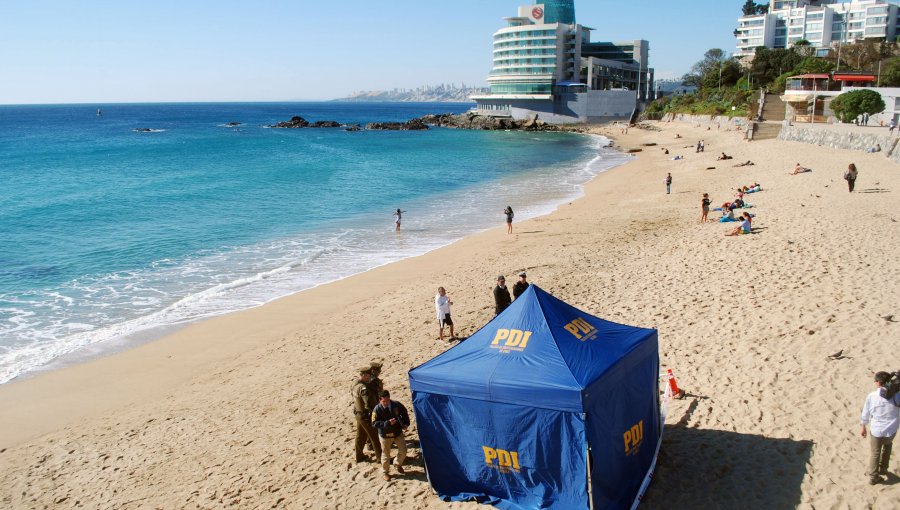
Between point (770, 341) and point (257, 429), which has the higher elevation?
point (770, 341)

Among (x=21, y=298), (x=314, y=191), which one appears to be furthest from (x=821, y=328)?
(x=314, y=191)

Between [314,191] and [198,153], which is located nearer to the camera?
[314,191]

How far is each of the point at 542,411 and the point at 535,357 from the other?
621 millimetres

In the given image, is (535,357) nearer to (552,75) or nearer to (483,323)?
(483,323)

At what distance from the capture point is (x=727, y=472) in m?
7.43

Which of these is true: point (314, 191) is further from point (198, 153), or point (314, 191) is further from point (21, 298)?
point (198, 153)

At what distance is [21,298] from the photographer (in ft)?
60.4

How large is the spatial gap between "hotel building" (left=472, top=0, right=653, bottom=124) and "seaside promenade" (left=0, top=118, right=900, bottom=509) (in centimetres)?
9136

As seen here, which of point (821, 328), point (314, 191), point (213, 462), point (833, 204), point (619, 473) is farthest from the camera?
point (314, 191)

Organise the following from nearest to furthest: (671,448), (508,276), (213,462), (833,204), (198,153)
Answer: (671,448) < (213,462) < (508,276) < (833,204) < (198,153)

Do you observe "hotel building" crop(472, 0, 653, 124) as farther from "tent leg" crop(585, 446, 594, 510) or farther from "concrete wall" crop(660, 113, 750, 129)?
"tent leg" crop(585, 446, 594, 510)

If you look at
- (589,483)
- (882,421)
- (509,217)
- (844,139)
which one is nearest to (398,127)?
(844,139)

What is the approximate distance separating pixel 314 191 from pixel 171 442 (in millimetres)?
30605

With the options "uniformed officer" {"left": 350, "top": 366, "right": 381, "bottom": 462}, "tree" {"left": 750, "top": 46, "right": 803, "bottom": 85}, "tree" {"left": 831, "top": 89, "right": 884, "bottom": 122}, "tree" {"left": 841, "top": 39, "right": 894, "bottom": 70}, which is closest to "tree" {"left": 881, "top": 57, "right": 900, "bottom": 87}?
"tree" {"left": 841, "top": 39, "right": 894, "bottom": 70}
